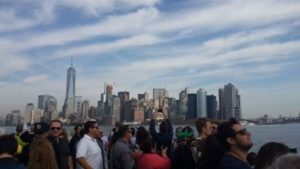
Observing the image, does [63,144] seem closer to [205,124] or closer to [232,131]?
[205,124]

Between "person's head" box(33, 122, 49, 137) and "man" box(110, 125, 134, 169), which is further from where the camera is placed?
"man" box(110, 125, 134, 169)

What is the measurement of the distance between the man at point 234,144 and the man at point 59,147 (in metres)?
2.86

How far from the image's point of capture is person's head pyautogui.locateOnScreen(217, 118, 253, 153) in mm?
3850

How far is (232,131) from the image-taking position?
394 centimetres

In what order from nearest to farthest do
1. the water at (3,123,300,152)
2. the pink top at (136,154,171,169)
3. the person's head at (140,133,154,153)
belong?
1. the pink top at (136,154,171,169)
2. the person's head at (140,133,154,153)
3. the water at (3,123,300,152)

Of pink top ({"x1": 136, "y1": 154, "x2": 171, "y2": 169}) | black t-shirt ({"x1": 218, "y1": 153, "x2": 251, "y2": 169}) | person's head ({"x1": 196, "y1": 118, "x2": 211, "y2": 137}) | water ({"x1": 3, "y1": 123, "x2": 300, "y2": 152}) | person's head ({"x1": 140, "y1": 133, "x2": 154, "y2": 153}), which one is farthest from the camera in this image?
water ({"x1": 3, "y1": 123, "x2": 300, "y2": 152})

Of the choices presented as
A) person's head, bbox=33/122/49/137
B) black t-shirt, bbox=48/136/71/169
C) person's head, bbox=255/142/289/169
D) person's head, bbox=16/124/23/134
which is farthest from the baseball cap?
person's head, bbox=16/124/23/134

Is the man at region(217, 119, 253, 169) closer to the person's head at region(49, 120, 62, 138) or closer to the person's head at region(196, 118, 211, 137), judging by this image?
the person's head at region(196, 118, 211, 137)

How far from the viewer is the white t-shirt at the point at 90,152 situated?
19.6 feet

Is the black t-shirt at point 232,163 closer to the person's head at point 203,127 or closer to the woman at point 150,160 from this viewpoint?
the woman at point 150,160

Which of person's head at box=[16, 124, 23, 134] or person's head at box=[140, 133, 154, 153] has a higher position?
person's head at box=[16, 124, 23, 134]

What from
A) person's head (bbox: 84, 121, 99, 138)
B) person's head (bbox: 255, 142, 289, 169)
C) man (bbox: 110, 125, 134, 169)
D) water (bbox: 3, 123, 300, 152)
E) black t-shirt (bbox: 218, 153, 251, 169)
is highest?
person's head (bbox: 84, 121, 99, 138)

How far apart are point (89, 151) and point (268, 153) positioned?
349 cm

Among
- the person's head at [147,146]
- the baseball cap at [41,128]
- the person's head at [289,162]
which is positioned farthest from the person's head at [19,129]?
the person's head at [289,162]
